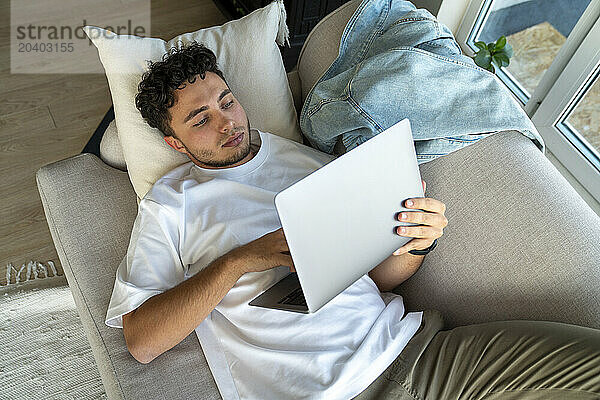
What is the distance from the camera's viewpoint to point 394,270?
4.11 feet

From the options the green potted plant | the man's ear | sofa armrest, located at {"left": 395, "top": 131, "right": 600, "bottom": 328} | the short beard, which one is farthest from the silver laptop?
the green potted plant

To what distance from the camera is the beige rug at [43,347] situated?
5.01 ft

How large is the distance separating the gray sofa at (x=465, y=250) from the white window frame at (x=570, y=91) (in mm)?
416

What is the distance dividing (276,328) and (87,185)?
0.67 metres

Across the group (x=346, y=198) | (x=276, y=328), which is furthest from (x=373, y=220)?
(x=276, y=328)

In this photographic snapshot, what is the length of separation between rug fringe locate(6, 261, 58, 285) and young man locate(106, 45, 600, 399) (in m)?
0.75

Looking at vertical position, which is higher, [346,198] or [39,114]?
[346,198]

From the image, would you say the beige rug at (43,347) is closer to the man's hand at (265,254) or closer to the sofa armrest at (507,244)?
the man's hand at (265,254)

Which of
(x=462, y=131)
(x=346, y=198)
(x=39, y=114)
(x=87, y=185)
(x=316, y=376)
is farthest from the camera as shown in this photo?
(x=39, y=114)

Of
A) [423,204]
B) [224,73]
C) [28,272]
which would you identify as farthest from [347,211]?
[28,272]

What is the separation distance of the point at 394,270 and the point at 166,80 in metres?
0.74

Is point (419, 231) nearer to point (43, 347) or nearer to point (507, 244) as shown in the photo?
point (507, 244)

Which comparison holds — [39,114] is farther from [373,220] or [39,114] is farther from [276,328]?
[373,220]

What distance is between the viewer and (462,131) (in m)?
1.22
